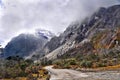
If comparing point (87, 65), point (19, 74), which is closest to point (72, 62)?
point (87, 65)

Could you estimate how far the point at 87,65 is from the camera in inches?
5605

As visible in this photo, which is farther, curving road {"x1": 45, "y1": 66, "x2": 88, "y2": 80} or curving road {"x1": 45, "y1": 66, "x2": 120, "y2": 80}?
curving road {"x1": 45, "y1": 66, "x2": 88, "y2": 80}

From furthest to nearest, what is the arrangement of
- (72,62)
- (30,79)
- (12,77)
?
(72,62) → (12,77) → (30,79)

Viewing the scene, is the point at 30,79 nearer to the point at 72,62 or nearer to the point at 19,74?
the point at 19,74

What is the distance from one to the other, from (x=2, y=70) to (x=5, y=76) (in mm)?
4690

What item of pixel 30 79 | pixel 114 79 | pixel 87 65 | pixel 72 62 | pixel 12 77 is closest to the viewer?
pixel 114 79

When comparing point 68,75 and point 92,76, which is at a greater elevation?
point 68,75

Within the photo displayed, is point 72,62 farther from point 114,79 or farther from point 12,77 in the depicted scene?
point 114,79

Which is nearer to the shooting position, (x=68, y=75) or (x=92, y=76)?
(x=92, y=76)

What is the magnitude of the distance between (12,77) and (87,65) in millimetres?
63232

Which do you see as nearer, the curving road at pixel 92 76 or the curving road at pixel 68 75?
the curving road at pixel 92 76

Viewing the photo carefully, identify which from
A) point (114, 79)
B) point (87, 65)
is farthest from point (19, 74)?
point (87, 65)

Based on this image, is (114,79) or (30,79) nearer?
(114,79)

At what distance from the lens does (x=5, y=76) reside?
8394cm
